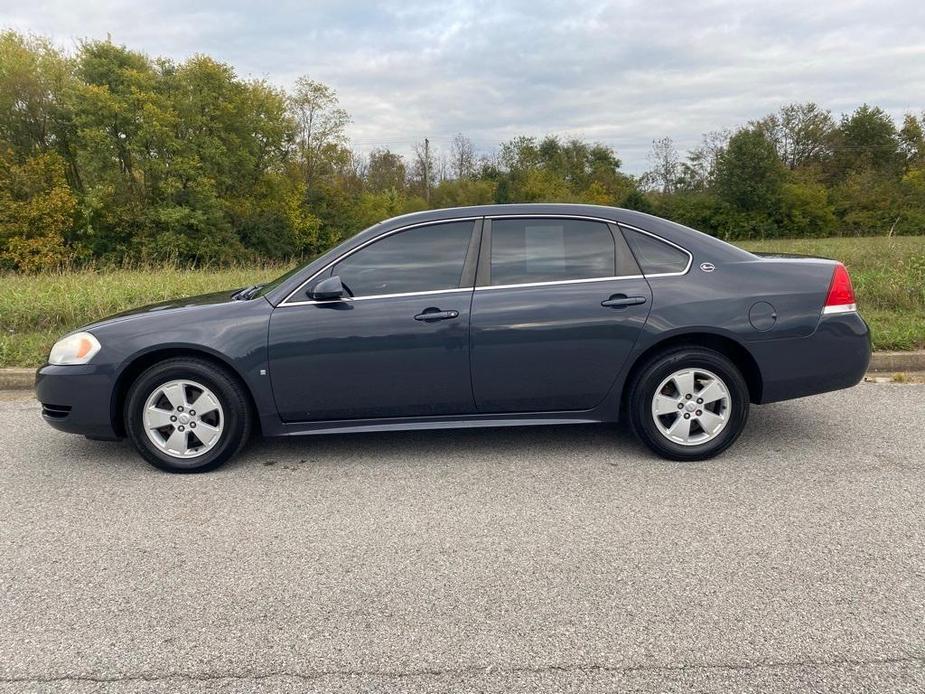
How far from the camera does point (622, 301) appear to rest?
407cm

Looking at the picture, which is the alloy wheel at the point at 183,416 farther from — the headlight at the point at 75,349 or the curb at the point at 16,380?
the curb at the point at 16,380

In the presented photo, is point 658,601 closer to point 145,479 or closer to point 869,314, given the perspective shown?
point 145,479

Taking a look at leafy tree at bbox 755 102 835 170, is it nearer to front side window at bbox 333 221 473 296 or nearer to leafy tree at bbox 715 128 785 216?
leafy tree at bbox 715 128 785 216

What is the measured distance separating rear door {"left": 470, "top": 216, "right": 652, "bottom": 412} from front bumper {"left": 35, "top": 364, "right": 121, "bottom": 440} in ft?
7.34

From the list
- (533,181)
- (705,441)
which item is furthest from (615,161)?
(705,441)

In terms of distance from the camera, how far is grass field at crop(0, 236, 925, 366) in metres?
7.12

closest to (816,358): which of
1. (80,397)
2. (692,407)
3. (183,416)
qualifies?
(692,407)

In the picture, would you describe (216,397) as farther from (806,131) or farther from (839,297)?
(806,131)

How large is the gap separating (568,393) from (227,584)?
220 centimetres

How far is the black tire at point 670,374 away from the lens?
4.10 meters

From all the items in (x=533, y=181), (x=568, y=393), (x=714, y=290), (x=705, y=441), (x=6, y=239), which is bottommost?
(x=705, y=441)

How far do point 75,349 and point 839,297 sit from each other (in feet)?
15.4

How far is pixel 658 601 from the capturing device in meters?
2.66

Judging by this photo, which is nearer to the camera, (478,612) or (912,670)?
(912,670)
